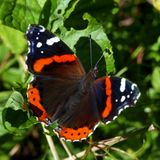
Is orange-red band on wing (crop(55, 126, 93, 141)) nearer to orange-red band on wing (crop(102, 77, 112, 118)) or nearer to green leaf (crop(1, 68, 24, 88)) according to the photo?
orange-red band on wing (crop(102, 77, 112, 118))

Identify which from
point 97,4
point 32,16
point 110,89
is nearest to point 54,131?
point 110,89

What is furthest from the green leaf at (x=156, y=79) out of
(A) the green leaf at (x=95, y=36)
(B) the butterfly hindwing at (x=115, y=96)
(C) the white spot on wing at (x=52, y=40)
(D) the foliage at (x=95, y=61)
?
(C) the white spot on wing at (x=52, y=40)

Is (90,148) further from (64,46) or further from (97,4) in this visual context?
(97,4)

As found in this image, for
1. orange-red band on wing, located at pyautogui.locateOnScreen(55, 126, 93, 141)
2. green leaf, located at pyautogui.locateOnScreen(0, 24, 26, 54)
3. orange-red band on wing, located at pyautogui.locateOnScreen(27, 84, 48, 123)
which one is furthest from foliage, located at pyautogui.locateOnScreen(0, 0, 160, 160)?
orange-red band on wing, located at pyautogui.locateOnScreen(55, 126, 93, 141)

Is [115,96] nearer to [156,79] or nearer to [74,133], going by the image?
[74,133]

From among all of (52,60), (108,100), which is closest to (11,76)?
(52,60)
